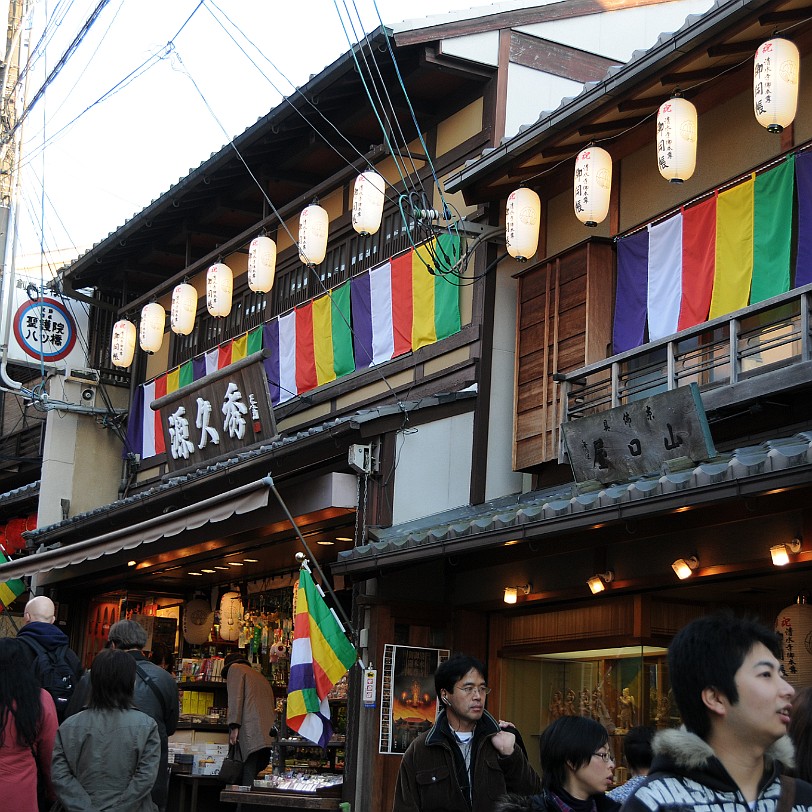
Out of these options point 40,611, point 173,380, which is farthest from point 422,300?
point 40,611

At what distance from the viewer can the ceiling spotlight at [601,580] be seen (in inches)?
434

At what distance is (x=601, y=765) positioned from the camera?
198 inches

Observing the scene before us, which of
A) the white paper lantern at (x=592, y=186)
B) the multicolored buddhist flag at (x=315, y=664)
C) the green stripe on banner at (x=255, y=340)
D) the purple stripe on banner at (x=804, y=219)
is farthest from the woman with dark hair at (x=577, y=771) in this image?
the green stripe on banner at (x=255, y=340)

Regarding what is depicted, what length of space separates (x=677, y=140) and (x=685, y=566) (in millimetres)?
3780

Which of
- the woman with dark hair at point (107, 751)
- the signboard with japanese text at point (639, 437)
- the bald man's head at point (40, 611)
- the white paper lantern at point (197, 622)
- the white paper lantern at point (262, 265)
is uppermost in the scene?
the white paper lantern at point (262, 265)

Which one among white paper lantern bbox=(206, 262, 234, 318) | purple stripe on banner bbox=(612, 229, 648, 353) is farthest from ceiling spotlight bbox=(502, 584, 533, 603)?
white paper lantern bbox=(206, 262, 234, 318)

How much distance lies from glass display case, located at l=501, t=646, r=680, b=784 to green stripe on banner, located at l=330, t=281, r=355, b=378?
15.0 feet

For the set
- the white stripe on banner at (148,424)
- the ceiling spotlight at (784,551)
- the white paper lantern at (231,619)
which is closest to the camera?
the ceiling spotlight at (784,551)

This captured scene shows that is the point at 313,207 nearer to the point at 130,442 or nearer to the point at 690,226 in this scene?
the point at 690,226

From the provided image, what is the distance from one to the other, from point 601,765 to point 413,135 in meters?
11.4

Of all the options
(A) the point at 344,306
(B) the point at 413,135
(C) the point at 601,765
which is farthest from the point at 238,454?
(C) the point at 601,765

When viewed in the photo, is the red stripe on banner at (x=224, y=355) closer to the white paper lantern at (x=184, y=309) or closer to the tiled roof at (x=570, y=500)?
the white paper lantern at (x=184, y=309)

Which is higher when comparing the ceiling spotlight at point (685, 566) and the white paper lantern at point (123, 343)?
the white paper lantern at point (123, 343)

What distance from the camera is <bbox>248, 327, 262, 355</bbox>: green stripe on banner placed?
55.8 ft
